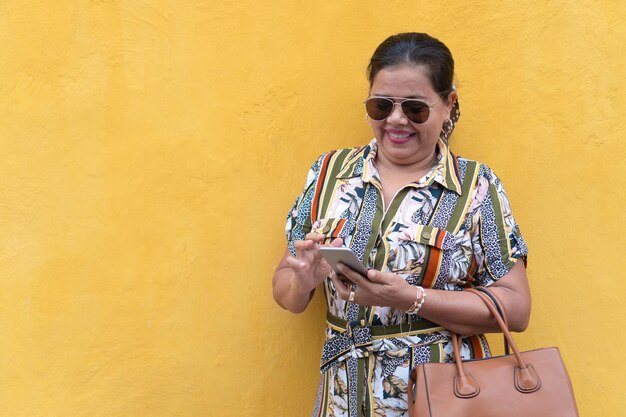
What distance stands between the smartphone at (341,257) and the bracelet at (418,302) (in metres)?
0.20

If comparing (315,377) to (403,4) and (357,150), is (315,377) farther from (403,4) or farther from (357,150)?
(403,4)

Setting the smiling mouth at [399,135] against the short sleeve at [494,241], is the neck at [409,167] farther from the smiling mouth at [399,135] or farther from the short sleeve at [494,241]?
the short sleeve at [494,241]

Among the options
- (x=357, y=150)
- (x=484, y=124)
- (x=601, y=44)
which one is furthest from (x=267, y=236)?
(x=601, y=44)

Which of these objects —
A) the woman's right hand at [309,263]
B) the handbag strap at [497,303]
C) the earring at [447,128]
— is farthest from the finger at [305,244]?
the earring at [447,128]

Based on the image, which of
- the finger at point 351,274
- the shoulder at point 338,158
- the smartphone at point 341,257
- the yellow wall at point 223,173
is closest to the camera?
the smartphone at point 341,257

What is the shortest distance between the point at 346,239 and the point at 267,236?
1.74ft

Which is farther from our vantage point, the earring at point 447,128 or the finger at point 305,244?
the earring at point 447,128

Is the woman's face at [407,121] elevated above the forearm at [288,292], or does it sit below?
above

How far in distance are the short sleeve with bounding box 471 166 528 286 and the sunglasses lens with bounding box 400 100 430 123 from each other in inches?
13.7

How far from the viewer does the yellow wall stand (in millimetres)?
2826

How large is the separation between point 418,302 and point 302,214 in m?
0.57

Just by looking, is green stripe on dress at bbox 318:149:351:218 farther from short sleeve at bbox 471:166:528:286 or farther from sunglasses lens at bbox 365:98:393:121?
short sleeve at bbox 471:166:528:286

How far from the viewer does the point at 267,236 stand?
3.19m

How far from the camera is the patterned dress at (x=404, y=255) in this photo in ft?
8.78
